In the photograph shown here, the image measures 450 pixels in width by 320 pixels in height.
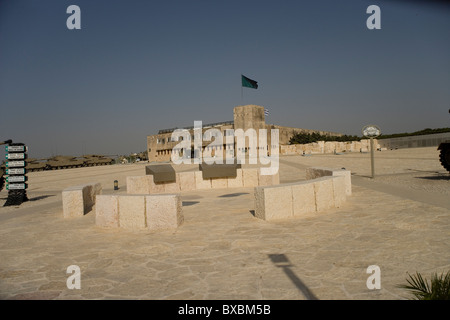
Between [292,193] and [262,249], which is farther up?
[292,193]

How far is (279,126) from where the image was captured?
192 feet

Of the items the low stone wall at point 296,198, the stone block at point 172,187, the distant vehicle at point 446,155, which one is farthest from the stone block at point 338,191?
the distant vehicle at point 446,155

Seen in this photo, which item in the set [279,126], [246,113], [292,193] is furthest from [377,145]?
[292,193]

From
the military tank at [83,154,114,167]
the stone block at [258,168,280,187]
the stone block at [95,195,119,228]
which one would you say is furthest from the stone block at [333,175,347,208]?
the military tank at [83,154,114,167]

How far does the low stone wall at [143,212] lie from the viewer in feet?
18.2

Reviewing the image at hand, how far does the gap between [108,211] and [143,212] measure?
834 mm

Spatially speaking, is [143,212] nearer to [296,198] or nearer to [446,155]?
[296,198]

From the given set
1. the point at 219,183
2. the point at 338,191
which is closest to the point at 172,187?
the point at 219,183

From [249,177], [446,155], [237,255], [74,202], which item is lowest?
[237,255]

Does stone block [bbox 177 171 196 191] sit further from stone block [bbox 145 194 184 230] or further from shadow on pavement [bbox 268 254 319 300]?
shadow on pavement [bbox 268 254 319 300]

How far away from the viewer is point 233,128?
50906 mm

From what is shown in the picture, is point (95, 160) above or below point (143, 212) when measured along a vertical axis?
above
